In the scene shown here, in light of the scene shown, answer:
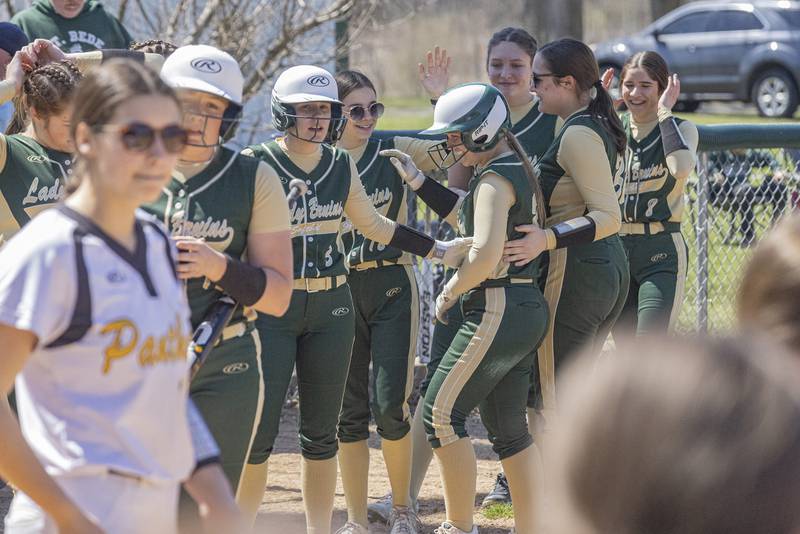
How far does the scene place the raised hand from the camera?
18.8 ft

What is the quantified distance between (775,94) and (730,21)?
1840mm

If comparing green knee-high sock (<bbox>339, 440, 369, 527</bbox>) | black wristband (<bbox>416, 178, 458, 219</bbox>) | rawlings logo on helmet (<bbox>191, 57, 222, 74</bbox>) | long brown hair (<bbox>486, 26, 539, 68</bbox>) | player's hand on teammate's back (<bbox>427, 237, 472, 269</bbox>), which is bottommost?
green knee-high sock (<bbox>339, 440, 369, 527</bbox>)

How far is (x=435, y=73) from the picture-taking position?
226 inches

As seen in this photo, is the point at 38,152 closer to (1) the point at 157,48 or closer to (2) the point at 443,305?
(1) the point at 157,48

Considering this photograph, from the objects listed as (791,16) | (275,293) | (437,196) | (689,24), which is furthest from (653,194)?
(689,24)

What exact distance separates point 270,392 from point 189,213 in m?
1.13

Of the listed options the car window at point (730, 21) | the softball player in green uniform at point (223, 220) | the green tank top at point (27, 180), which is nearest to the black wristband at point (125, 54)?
the green tank top at point (27, 180)

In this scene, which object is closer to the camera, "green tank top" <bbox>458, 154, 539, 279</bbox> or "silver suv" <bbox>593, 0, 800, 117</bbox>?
"green tank top" <bbox>458, 154, 539, 279</bbox>

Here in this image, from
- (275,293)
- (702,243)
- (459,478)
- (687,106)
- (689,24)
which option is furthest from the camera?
(687,106)

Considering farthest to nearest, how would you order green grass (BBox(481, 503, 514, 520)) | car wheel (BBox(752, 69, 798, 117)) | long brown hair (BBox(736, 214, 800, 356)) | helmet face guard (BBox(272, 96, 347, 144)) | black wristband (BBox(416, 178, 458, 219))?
car wheel (BBox(752, 69, 798, 117)) < green grass (BBox(481, 503, 514, 520)) < black wristband (BBox(416, 178, 458, 219)) < helmet face guard (BBox(272, 96, 347, 144)) < long brown hair (BBox(736, 214, 800, 356))

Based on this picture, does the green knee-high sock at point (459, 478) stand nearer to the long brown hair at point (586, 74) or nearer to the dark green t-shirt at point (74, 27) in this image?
the long brown hair at point (586, 74)

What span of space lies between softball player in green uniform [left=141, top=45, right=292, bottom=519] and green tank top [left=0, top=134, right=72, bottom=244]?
785mm

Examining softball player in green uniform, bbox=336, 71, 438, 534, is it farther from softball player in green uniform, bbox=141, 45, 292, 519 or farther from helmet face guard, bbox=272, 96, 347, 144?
softball player in green uniform, bbox=141, 45, 292, 519

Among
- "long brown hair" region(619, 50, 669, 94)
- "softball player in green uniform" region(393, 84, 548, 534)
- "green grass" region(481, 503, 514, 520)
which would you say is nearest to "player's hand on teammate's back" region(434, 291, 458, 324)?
"softball player in green uniform" region(393, 84, 548, 534)
